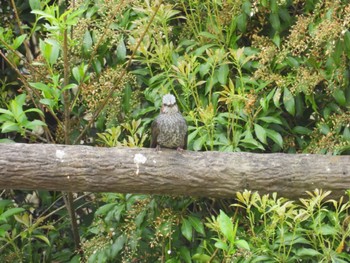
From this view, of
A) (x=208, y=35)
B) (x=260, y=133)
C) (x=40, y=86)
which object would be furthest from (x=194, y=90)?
(x=40, y=86)

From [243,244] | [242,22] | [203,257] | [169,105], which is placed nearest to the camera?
[243,244]

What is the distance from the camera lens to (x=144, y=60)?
474cm

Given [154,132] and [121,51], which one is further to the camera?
[121,51]

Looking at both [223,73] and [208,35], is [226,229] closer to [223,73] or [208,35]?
[223,73]

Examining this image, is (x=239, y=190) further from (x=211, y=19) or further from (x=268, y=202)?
(x=211, y=19)

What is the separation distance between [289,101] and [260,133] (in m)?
0.24

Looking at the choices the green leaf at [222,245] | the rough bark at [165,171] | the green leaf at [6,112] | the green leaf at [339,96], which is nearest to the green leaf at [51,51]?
the green leaf at [6,112]

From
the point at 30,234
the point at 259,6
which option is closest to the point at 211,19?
the point at 259,6

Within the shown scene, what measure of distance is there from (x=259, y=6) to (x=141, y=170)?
1.25 meters

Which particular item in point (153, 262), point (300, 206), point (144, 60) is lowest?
point (153, 262)

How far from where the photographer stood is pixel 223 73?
185 inches

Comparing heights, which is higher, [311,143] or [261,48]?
[261,48]

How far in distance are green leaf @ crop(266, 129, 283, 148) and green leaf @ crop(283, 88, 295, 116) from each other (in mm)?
132

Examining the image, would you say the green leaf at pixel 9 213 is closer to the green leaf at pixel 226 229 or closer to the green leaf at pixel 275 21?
the green leaf at pixel 226 229
